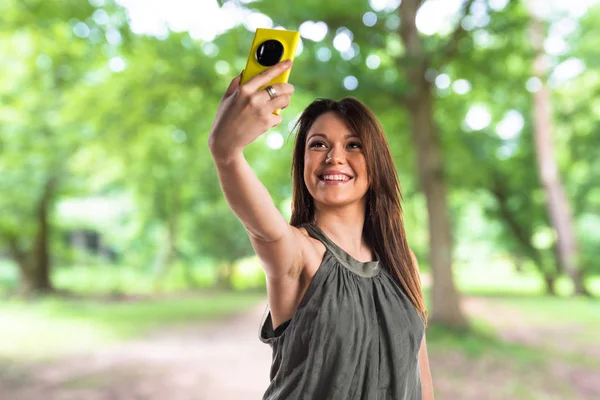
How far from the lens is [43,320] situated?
8461 millimetres

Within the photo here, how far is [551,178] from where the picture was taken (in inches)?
373

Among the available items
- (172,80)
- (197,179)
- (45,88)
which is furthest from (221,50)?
(197,179)

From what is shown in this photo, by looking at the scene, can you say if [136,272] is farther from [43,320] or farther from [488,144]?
[488,144]

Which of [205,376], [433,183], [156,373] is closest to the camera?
[205,376]

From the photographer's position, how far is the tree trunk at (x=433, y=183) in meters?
6.00

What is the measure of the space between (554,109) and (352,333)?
10865mm

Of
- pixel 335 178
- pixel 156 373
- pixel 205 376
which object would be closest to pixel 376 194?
pixel 335 178

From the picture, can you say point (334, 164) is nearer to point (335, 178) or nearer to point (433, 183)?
point (335, 178)

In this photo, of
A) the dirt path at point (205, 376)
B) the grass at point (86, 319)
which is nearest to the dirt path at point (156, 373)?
the dirt path at point (205, 376)

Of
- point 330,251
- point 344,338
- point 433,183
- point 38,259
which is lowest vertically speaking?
point 38,259

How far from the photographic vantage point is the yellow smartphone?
72 cm

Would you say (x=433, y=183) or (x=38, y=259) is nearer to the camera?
(x=433, y=183)

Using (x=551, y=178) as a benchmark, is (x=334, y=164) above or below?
below

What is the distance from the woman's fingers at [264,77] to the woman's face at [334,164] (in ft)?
0.82
